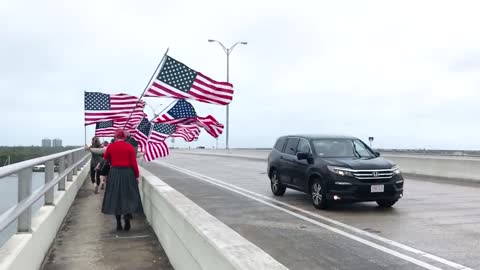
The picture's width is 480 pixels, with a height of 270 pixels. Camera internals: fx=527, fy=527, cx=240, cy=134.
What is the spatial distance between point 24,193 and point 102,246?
8.08 ft

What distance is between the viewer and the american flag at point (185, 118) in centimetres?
2106

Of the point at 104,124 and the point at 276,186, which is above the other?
the point at 104,124

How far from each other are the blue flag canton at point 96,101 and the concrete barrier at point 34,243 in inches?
477

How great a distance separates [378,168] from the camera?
11266mm

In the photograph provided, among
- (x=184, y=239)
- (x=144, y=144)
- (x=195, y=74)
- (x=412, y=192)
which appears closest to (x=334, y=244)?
(x=184, y=239)

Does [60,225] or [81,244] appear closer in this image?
[81,244]

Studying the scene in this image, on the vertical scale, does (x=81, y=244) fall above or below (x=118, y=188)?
below

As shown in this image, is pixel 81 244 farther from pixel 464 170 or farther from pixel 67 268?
pixel 464 170

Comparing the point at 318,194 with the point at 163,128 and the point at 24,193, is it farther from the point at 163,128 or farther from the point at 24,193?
the point at 163,128

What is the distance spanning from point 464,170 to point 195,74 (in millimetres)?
11212

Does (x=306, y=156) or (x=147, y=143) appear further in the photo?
(x=147, y=143)

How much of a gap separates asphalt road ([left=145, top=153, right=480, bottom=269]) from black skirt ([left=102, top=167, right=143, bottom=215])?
72.3 inches

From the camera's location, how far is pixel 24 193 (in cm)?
590

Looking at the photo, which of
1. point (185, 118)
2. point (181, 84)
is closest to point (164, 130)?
point (185, 118)
